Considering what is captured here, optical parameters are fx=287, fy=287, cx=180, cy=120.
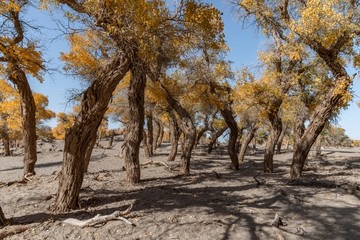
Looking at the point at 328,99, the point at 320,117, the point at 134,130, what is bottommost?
the point at 134,130

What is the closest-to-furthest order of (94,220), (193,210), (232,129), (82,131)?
1. (94,220)
2. (82,131)
3. (193,210)
4. (232,129)

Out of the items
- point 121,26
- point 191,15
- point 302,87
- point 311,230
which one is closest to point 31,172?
point 121,26

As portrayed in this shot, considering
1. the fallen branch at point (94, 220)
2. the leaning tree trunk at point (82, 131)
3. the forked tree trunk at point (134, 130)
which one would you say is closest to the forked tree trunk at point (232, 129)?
the forked tree trunk at point (134, 130)

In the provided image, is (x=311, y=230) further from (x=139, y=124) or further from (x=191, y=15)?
(x=139, y=124)

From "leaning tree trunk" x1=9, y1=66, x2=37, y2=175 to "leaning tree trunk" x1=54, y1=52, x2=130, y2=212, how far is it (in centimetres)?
495

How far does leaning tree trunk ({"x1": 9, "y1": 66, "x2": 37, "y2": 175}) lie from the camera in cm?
1016

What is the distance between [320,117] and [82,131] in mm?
8422

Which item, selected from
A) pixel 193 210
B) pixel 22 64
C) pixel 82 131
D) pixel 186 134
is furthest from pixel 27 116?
pixel 193 210

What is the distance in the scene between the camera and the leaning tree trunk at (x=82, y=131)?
249 inches

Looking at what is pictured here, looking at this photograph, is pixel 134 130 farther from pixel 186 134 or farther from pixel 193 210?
pixel 193 210

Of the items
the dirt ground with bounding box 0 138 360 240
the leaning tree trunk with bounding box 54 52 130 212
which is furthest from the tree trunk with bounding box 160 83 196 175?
the leaning tree trunk with bounding box 54 52 130 212

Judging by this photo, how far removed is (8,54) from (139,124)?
4478 mm

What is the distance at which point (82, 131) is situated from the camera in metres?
6.35

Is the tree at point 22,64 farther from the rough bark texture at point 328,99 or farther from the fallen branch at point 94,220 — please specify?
the rough bark texture at point 328,99
